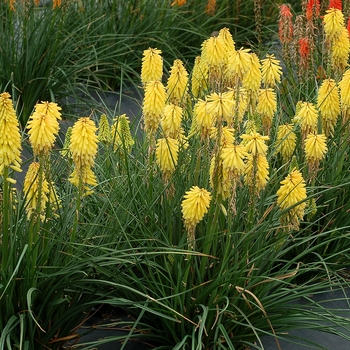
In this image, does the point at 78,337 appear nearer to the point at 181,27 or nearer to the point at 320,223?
the point at 320,223

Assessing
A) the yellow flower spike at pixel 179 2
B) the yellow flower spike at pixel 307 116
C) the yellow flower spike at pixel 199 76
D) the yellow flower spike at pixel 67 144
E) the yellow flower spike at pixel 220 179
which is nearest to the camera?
the yellow flower spike at pixel 220 179

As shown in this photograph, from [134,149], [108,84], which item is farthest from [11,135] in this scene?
[108,84]

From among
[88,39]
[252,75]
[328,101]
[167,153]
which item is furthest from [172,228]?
[88,39]

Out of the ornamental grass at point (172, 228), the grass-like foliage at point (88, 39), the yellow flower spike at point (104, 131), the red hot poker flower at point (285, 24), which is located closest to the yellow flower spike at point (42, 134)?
the ornamental grass at point (172, 228)

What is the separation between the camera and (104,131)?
14.1ft

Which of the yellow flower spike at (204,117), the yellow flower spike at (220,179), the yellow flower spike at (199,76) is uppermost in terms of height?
the yellow flower spike at (199,76)

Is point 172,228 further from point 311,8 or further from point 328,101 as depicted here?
point 311,8

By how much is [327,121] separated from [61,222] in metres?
1.39

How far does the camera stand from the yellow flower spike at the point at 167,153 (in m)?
3.56

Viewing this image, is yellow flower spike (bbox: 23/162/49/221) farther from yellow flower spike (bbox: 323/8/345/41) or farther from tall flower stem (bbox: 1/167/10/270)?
yellow flower spike (bbox: 323/8/345/41)

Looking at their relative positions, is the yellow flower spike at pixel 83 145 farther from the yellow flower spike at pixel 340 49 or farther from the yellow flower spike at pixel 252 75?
the yellow flower spike at pixel 340 49

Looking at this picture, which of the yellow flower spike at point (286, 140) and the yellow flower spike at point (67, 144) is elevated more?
the yellow flower spike at point (286, 140)

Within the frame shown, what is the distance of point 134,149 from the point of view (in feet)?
15.6

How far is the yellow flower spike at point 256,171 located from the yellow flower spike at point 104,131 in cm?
103
